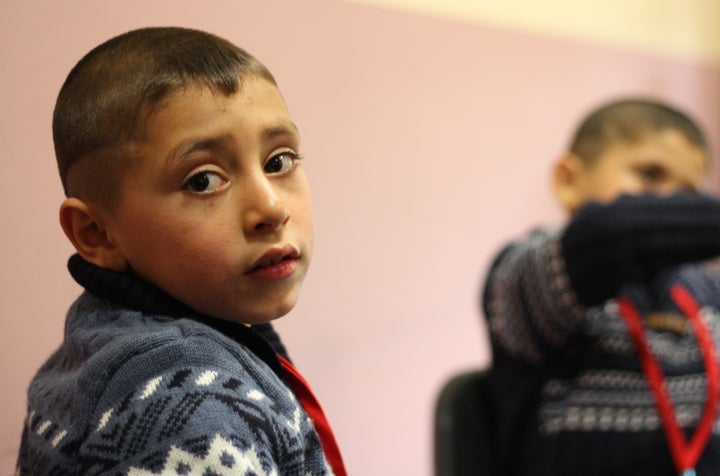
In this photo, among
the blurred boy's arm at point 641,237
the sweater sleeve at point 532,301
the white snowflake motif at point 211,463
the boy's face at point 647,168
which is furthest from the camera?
the boy's face at point 647,168

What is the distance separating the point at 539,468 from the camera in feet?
3.01

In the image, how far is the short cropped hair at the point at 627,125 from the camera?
104 cm

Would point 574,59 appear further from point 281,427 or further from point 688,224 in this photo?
point 281,427

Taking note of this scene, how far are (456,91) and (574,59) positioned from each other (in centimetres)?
39

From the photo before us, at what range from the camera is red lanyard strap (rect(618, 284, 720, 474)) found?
2.59 ft

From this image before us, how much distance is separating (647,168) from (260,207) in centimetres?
75

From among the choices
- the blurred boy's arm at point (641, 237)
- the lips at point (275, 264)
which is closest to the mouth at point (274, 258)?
the lips at point (275, 264)

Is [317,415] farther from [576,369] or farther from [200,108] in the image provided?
[576,369]

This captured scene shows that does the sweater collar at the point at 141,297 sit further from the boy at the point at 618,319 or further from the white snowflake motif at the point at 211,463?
the boy at the point at 618,319

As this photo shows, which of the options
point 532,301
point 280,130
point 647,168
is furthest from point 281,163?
point 647,168

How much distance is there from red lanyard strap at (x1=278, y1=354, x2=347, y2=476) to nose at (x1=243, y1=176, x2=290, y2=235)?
98 mm

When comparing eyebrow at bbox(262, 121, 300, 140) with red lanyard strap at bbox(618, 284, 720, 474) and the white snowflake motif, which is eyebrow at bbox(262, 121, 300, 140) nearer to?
the white snowflake motif

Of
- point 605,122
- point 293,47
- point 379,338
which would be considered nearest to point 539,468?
point 379,338

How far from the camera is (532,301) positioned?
94 cm
